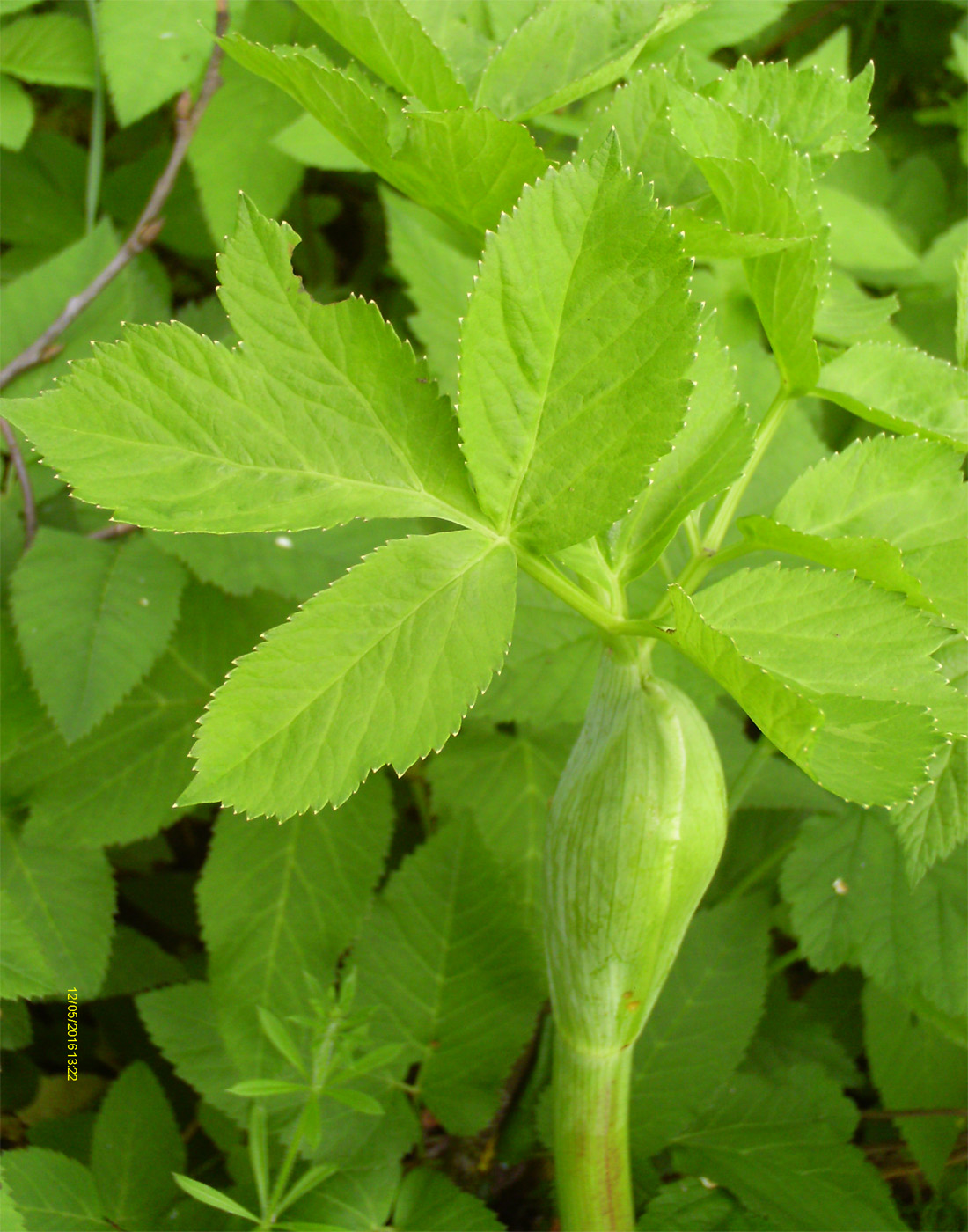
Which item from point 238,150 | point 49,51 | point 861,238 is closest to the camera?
point 49,51

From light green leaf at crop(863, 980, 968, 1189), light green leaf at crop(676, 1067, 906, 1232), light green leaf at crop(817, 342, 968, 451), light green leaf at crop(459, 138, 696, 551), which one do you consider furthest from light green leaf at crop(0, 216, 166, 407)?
light green leaf at crop(863, 980, 968, 1189)

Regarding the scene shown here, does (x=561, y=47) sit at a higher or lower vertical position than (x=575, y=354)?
higher

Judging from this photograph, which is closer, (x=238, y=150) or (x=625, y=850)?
(x=625, y=850)

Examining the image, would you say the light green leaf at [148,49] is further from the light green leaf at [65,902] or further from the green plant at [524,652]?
the light green leaf at [65,902]

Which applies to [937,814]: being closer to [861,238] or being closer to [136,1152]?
[136,1152]

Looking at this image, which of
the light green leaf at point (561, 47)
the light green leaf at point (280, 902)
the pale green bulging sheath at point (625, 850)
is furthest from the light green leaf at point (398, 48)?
the light green leaf at point (280, 902)

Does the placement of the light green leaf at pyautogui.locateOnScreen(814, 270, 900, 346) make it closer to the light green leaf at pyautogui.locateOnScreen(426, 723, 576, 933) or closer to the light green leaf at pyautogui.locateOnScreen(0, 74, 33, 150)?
the light green leaf at pyautogui.locateOnScreen(426, 723, 576, 933)

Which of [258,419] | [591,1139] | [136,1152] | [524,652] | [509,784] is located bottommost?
[136,1152]

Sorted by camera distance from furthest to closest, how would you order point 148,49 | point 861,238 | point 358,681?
point 861,238
point 148,49
point 358,681

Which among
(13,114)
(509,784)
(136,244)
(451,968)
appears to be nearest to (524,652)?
(509,784)
